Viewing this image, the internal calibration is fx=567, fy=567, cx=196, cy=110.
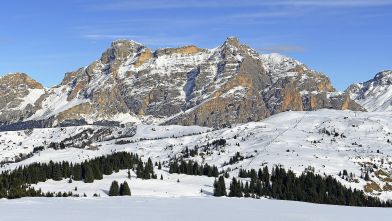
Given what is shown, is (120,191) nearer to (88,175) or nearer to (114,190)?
(114,190)

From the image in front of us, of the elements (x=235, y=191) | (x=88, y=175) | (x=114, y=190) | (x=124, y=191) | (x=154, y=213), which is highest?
(x=88, y=175)

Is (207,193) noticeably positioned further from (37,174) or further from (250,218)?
(250,218)

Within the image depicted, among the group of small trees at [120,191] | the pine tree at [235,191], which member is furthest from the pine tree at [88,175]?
the pine tree at [235,191]

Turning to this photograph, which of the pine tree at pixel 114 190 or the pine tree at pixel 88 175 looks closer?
the pine tree at pixel 114 190

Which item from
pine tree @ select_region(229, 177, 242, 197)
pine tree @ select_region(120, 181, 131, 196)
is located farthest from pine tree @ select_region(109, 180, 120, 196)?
pine tree @ select_region(229, 177, 242, 197)

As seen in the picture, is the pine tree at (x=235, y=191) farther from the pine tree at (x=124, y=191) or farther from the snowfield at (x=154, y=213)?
the snowfield at (x=154, y=213)

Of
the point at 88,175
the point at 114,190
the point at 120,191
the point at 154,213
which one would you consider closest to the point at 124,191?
the point at 120,191

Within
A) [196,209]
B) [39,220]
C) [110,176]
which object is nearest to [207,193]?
[110,176]

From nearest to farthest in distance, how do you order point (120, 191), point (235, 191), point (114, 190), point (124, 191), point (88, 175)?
1. point (124, 191)
2. point (114, 190)
3. point (120, 191)
4. point (88, 175)
5. point (235, 191)

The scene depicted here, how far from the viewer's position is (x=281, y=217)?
2505 inches

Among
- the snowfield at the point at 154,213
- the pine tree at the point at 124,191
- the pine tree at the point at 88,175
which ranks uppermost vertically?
the pine tree at the point at 88,175

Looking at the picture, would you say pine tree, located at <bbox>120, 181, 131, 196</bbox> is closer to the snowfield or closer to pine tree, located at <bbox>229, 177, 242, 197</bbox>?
pine tree, located at <bbox>229, 177, 242, 197</bbox>

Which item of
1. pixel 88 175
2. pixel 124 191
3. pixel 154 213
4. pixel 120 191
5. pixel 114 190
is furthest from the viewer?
pixel 88 175

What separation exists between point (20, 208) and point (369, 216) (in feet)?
140
